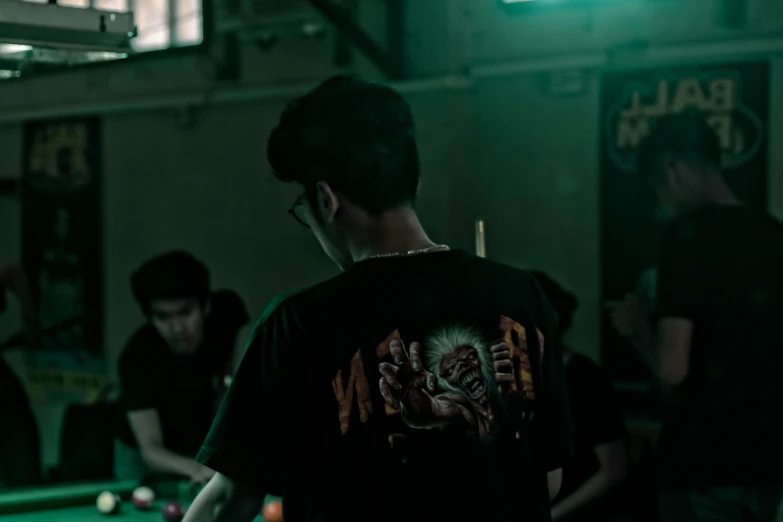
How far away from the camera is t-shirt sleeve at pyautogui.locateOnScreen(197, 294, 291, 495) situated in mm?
1312

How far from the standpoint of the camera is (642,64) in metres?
4.02

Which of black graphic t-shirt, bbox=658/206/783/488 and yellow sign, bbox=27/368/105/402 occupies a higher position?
black graphic t-shirt, bbox=658/206/783/488

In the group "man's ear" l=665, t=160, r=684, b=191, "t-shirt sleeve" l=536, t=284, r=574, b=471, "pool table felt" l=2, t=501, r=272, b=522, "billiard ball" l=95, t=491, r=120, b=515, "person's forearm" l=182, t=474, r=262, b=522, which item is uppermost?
"man's ear" l=665, t=160, r=684, b=191

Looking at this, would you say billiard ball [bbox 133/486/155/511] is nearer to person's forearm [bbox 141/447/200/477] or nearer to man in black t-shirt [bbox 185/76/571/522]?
person's forearm [bbox 141/447/200/477]

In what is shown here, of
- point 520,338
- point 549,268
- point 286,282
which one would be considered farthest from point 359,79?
point 286,282

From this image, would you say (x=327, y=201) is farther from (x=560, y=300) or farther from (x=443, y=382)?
(x=560, y=300)

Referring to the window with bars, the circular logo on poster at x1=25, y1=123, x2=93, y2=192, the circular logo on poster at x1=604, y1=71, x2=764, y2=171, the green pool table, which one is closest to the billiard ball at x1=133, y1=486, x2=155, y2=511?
the green pool table

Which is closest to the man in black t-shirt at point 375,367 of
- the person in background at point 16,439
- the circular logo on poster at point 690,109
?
the circular logo on poster at point 690,109

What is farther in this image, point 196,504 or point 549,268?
point 549,268

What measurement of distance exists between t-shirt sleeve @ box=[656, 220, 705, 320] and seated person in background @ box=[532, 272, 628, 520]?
0.84 metres

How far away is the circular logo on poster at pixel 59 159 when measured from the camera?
236 inches

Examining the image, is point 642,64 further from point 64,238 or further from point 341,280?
point 64,238

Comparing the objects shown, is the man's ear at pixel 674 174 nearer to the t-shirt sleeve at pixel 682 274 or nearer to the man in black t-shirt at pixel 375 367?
the t-shirt sleeve at pixel 682 274

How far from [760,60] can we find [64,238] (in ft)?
13.7
